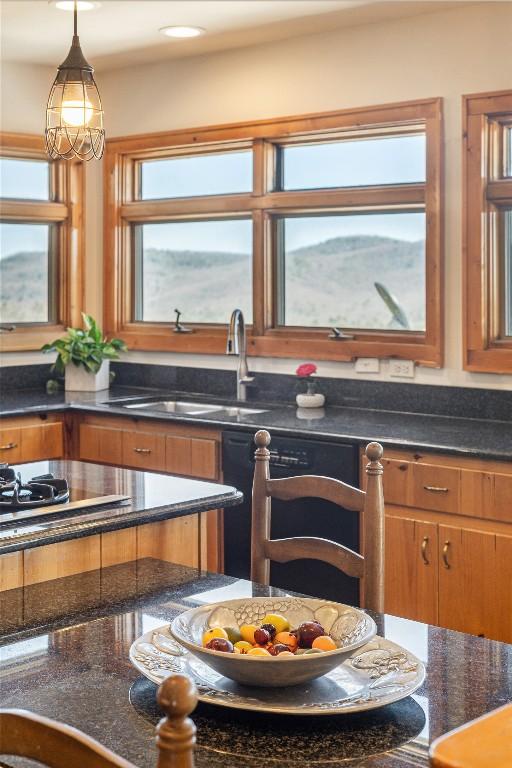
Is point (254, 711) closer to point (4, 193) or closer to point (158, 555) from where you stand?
point (158, 555)

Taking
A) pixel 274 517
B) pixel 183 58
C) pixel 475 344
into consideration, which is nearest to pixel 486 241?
pixel 475 344

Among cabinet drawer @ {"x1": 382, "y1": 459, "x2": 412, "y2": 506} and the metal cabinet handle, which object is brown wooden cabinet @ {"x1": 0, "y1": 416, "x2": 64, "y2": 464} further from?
the metal cabinet handle

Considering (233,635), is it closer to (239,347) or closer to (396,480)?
(396,480)

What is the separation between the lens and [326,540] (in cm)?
233

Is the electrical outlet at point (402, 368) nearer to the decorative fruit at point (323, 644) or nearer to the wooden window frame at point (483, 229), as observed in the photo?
the wooden window frame at point (483, 229)

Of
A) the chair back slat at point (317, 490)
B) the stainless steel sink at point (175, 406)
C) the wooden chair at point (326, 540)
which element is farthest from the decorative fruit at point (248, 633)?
the stainless steel sink at point (175, 406)

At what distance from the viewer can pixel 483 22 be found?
161 inches

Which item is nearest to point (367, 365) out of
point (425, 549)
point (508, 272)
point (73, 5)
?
point (508, 272)

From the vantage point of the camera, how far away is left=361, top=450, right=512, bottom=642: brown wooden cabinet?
11.2 feet

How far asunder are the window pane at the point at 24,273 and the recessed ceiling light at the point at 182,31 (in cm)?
137

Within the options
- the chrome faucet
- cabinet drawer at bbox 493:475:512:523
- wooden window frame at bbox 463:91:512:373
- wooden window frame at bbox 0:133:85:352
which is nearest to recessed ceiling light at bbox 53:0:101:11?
wooden window frame at bbox 0:133:85:352

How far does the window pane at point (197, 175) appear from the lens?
16.5 ft

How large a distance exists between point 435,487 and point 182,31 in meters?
2.37

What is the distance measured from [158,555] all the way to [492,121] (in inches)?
96.5
